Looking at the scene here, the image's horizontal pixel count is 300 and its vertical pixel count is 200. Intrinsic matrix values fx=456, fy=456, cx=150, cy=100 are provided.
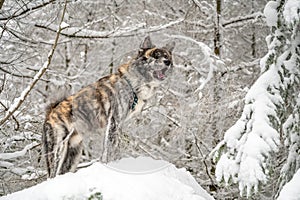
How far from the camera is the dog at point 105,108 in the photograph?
3.60m

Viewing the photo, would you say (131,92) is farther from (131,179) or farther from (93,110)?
(131,179)

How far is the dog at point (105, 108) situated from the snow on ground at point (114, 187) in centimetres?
64

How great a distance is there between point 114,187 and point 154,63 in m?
1.10

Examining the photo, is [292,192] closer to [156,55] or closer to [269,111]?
[269,111]

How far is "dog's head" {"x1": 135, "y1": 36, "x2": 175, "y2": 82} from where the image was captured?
3527 millimetres

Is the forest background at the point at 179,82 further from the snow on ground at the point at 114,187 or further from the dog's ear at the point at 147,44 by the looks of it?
the snow on ground at the point at 114,187

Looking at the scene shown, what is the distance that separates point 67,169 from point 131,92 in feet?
2.94

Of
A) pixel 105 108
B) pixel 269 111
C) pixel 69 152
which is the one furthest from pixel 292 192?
pixel 69 152

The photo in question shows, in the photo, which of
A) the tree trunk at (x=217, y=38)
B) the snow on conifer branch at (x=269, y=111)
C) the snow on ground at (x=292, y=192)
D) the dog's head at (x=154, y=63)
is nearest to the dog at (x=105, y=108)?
the dog's head at (x=154, y=63)

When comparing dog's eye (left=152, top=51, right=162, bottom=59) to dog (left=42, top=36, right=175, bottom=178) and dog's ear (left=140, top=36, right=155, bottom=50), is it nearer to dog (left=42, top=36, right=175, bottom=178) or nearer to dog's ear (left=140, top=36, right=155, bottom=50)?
dog (left=42, top=36, right=175, bottom=178)

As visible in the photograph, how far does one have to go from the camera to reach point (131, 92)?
3.69 metres

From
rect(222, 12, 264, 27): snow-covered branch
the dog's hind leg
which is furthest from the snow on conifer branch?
rect(222, 12, 264, 27): snow-covered branch

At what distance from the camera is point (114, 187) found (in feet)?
9.30

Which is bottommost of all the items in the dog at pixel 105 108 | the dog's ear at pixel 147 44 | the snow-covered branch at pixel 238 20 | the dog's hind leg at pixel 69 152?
the dog's hind leg at pixel 69 152
